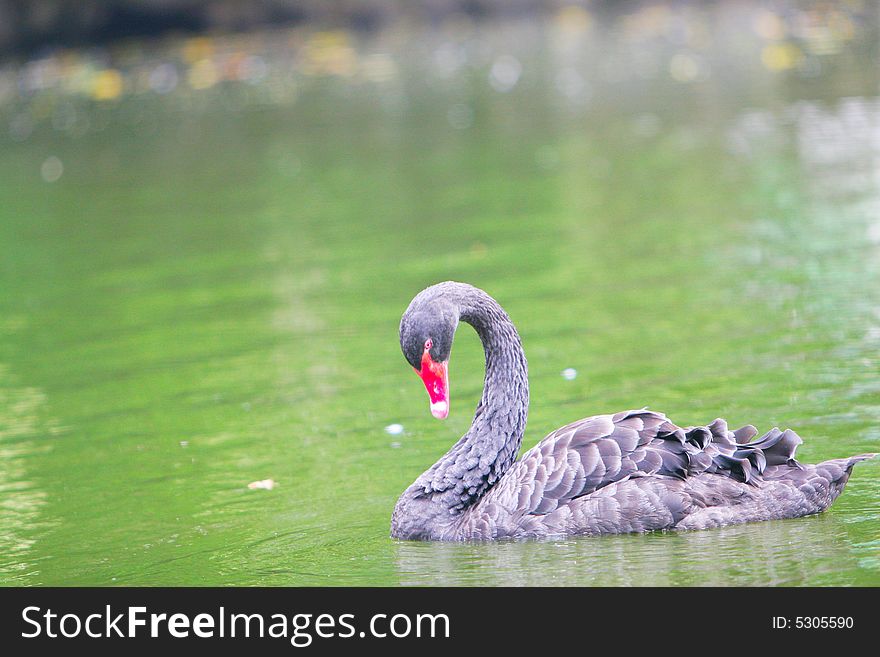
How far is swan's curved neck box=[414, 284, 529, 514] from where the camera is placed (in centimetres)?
557

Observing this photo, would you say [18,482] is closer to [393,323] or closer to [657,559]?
[393,323]

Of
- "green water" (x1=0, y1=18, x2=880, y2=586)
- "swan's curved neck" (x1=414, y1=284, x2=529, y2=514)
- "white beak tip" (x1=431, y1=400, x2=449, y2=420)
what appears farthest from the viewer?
"swan's curved neck" (x1=414, y1=284, x2=529, y2=514)

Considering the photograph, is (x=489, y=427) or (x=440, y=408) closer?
(x=440, y=408)

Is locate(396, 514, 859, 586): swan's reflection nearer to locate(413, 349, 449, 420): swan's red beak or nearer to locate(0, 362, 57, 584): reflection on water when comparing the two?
locate(413, 349, 449, 420): swan's red beak

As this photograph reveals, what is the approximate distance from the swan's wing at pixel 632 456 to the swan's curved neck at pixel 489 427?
0.25 m

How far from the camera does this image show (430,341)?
206 inches

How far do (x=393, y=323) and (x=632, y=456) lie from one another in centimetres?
387

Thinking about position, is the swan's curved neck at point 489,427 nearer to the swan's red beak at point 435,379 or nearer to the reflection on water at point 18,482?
the swan's red beak at point 435,379

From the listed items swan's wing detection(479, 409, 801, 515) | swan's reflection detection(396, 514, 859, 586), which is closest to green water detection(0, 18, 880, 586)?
swan's reflection detection(396, 514, 859, 586)

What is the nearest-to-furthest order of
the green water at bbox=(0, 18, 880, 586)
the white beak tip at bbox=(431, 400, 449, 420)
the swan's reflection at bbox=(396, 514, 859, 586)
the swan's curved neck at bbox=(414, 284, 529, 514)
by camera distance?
1. the swan's reflection at bbox=(396, 514, 859, 586)
2. the white beak tip at bbox=(431, 400, 449, 420)
3. the green water at bbox=(0, 18, 880, 586)
4. the swan's curved neck at bbox=(414, 284, 529, 514)

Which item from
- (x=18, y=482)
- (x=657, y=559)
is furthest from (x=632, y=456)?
(x=18, y=482)

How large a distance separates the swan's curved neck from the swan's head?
293mm

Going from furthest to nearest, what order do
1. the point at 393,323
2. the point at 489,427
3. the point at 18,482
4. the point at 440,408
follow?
the point at 393,323, the point at 18,482, the point at 489,427, the point at 440,408

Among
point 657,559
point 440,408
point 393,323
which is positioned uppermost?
point 393,323
